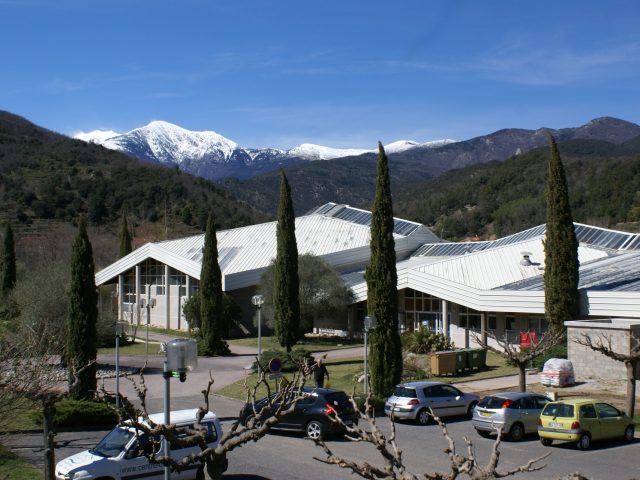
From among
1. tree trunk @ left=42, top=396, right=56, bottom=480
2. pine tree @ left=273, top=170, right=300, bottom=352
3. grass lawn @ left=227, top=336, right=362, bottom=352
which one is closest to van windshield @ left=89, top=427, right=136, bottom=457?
tree trunk @ left=42, top=396, right=56, bottom=480

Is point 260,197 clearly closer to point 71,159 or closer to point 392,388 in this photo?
point 71,159

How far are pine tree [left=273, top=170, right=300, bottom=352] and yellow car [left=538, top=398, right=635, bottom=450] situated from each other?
18.5 meters

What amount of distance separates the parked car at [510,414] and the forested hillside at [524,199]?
222 ft

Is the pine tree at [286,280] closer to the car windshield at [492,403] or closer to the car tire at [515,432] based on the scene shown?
the car windshield at [492,403]

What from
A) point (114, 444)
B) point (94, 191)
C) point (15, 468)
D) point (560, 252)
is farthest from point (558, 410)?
point (94, 191)

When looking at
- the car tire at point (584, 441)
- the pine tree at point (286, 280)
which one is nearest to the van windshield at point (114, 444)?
the car tire at point (584, 441)

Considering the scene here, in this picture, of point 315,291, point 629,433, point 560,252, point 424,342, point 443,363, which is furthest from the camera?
point 315,291

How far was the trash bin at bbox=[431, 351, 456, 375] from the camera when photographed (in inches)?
1206

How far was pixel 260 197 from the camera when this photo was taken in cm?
19750

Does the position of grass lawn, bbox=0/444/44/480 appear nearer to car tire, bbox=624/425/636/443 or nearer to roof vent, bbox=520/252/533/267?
car tire, bbox=624/425/636/443

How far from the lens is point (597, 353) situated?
92.3 ft

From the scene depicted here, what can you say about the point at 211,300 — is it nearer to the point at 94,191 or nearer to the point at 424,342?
the point at 424,342

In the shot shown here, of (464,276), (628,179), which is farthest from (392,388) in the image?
(628,179)

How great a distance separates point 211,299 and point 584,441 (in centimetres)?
2608
